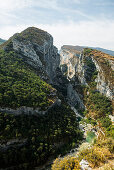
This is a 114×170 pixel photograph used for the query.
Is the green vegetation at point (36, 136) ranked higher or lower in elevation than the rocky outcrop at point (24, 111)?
lower

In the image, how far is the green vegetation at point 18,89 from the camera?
5697cm

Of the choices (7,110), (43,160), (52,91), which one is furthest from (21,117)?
(52,91)

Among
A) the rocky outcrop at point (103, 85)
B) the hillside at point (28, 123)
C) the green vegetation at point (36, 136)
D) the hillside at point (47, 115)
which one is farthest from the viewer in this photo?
the rocky outcrop at point (103, 85)

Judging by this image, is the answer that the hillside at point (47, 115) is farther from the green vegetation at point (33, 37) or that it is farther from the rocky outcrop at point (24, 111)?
the green vegetation at point (33, 37)

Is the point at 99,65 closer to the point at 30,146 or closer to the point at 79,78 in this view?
the point at 79,78

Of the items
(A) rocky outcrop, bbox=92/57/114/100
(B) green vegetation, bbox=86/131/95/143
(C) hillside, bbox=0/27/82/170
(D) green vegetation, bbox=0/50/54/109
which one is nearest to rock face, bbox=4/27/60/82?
(C) hillside, bbox=0/27/82/170

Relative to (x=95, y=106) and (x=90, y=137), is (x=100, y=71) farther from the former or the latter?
(x=90, y=137)

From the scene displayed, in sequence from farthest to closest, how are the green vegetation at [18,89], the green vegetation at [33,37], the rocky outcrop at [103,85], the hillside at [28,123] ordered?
the green vegetation at [33,37], the rocky outcrop at [103,85], the green vegetation at [18,89], the hillside at [28,123]

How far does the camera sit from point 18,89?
6344 centimetres

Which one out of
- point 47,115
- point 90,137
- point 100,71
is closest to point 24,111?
point 47,115

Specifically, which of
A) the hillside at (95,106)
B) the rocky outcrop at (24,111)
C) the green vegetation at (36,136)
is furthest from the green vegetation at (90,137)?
the rocky outcrop at (24,111)

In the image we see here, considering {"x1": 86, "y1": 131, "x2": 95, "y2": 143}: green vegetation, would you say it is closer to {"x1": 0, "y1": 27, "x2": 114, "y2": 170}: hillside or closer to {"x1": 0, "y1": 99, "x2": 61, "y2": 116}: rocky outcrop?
{"x1": 0, "y1": 27, "x2": 114, "y2": 170}: hillside

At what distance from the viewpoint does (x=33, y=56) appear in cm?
10519

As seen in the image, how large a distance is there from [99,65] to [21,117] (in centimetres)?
8587
